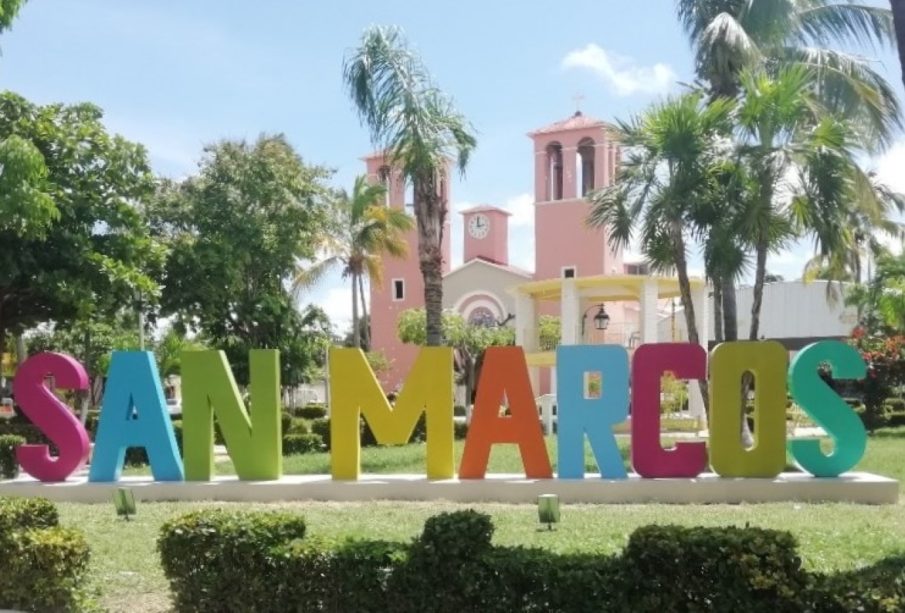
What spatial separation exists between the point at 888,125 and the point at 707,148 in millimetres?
7349

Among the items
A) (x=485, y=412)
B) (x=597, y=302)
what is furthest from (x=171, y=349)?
(x=485, y=412)

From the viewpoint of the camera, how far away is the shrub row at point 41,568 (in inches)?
305

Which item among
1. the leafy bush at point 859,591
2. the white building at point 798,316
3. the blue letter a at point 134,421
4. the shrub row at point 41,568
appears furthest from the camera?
the white building at point 798,316

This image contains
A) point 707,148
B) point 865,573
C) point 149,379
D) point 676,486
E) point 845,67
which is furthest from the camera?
point 845,67

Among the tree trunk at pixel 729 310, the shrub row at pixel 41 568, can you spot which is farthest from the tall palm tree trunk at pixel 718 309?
the shrub row at pixel 41 568

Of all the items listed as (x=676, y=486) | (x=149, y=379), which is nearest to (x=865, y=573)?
(x=676, y=486)

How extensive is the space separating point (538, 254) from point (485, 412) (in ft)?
122

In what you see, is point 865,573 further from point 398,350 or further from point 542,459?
point 398,350

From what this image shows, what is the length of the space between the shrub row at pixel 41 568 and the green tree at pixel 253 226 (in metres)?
17.4

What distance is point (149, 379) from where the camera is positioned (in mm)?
14938

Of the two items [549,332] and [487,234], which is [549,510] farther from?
[487,234]

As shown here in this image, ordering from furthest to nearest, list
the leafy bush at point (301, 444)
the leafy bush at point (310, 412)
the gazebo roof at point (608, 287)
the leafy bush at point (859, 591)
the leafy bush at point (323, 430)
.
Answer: the leafy bush at point (310, 412) < the gazebo roof at point (608, 287) < the leafy bush at point (323, 430) < the leafy bush at point (301, 444) < the leafy bush at point (859, 591)

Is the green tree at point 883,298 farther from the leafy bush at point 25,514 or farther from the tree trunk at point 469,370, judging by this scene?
the leafy bush at point 25,514

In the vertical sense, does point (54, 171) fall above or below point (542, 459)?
above
